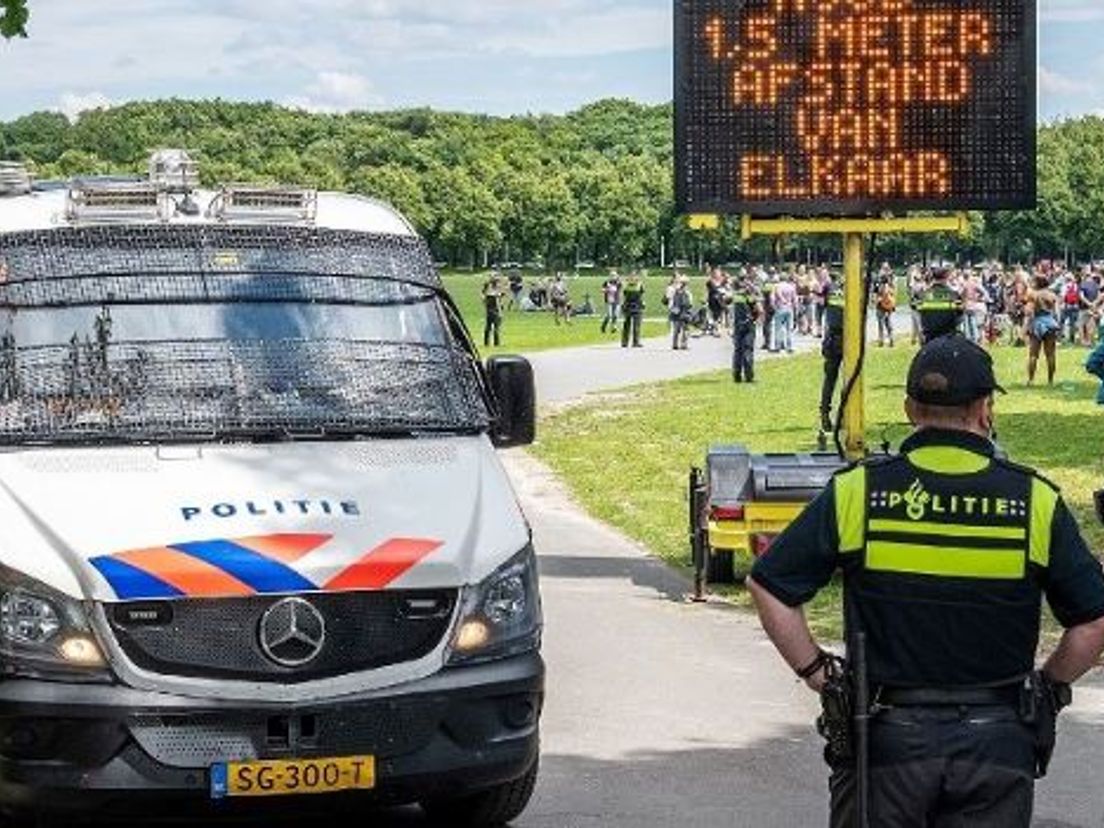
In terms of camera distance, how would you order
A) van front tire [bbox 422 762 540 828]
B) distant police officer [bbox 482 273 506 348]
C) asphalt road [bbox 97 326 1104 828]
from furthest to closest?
distant police officer [bbox 482 273 506 348], asphalt road [bbox 97 326 1104 828], van front tire [bbox 422 762 540 828]

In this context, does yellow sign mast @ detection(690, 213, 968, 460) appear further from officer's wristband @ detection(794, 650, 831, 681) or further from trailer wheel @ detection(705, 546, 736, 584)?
officer's wristband @ detection(794, 650, 831, 681)

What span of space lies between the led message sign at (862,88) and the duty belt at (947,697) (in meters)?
8.12

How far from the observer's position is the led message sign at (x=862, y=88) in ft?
41.5

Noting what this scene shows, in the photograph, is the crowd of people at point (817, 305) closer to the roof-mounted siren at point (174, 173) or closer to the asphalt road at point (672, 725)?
the asphalt road at point (672, 725)

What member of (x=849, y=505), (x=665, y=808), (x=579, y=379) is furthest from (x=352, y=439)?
(x=579, y=379)

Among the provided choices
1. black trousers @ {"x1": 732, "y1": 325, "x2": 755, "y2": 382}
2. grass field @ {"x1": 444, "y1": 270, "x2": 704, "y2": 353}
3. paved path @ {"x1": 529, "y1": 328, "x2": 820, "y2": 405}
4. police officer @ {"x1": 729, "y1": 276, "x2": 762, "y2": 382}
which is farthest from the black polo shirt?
black trousers @ {"x1": 732, "y1": 325, "x2": 755, "y2": 382}

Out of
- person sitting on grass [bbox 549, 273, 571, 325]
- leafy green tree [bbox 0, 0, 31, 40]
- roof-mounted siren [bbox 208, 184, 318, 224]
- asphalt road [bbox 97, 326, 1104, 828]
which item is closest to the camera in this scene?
asphalt road [bbox 97, 326, 1104, 828]

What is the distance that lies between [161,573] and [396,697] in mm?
768

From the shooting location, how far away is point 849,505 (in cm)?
471

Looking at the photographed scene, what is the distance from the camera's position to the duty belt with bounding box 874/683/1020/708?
4.64 meters

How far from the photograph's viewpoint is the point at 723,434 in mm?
25031

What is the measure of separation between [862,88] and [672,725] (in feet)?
15.8

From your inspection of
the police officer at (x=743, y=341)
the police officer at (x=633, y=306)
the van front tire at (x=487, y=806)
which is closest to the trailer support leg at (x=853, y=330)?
the van front tire at (x=487, y=806)

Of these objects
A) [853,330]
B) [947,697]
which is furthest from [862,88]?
[947,697]
